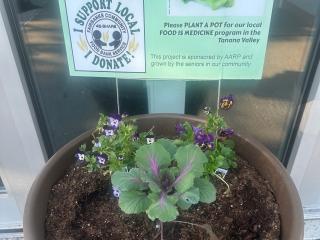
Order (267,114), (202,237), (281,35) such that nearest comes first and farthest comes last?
(202,237), (281,35), (267,114)

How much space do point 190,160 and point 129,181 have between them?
0.10 metres

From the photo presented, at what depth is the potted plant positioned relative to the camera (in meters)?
0.59

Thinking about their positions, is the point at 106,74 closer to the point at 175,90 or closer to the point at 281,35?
the point at 175,90

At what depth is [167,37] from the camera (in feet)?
2.21

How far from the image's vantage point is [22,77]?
32.3 inches

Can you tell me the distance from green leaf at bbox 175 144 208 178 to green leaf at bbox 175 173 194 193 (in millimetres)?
10

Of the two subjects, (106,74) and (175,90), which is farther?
(175,90)

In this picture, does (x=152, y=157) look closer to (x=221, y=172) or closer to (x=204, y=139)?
(x=204, y=139)

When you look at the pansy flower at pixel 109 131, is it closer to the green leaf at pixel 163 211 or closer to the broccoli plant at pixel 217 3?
the green leaf at pixel 163 211

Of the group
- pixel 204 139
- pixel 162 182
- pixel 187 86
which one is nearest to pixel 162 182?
pixel 162 182

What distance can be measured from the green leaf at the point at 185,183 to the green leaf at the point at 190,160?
0.03 ft

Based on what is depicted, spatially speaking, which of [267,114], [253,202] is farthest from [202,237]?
[267,114]

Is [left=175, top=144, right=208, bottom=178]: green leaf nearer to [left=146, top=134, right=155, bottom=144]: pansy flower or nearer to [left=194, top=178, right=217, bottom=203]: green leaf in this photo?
[left=194, top=178, right=217, bottom=203]: green leaf

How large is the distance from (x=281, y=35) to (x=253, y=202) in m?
0.36
